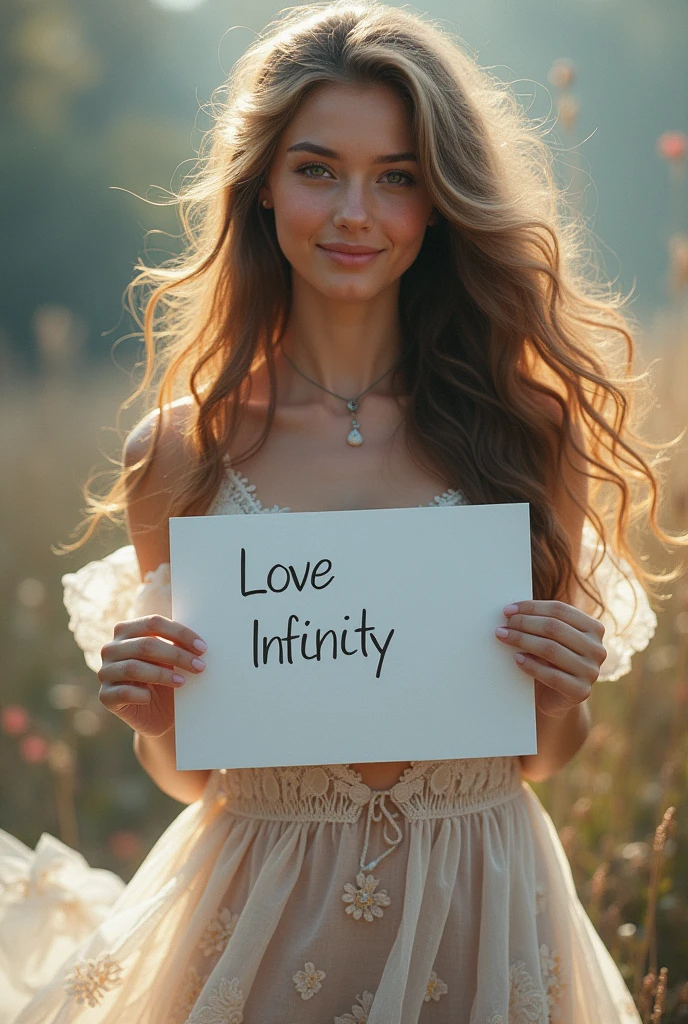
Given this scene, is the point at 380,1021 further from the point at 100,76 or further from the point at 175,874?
the point at 100,76

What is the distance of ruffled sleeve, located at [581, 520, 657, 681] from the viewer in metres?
1.94

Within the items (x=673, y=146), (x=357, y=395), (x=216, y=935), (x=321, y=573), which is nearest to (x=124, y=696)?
(x=321, y=573)

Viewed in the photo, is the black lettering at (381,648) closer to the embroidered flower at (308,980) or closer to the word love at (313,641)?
the word love at (313,641)

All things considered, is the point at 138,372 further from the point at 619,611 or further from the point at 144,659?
the point at 144,659

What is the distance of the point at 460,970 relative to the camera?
1615 mm

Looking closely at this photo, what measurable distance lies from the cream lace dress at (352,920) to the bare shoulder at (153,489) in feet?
0.47

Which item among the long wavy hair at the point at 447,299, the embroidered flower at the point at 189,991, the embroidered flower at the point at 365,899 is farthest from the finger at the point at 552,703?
the embroidered flower at the point at 189,991

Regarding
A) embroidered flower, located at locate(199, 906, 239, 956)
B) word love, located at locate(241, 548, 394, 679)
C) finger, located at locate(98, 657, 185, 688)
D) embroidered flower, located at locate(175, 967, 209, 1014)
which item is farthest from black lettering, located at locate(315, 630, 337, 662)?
embroidered flower, located at locate(175, 967, 209, 1014)

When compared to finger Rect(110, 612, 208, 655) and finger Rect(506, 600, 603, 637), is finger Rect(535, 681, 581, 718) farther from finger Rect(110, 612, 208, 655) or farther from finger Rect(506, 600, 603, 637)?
finger Rect(110, 612, 208, 655)

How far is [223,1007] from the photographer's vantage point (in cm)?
154

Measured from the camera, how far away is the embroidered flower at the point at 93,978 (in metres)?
1.59

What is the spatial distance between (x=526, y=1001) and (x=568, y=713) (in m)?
0.52

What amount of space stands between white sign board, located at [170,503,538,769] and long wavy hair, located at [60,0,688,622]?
0.95ft

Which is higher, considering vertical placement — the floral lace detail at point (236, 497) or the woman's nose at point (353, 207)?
the woman's nose at point (353, 207)
